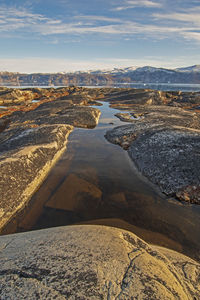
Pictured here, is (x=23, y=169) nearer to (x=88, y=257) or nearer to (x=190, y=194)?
(x=88, y=257)

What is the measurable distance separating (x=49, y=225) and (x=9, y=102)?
65.1 metres

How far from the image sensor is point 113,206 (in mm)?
9961

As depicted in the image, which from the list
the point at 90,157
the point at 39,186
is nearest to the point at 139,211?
the point at 39,186

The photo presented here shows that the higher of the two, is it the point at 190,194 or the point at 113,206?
the point at 190,194

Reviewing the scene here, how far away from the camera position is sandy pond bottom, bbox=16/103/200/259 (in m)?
8.15

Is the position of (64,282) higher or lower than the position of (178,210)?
higher

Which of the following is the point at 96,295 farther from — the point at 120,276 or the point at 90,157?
the point at 90,157

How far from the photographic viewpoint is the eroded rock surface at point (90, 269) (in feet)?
13.6

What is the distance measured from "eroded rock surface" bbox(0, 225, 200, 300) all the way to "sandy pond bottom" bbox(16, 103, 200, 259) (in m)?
1.54

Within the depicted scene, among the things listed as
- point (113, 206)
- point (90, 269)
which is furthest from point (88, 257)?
point (113, 206)

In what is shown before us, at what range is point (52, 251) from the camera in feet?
18.2

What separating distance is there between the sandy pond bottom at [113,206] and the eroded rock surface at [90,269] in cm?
154

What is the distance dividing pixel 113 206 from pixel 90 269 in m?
5.30

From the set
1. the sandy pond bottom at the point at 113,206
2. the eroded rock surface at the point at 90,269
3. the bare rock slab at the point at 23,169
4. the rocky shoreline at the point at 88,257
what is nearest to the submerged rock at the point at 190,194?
the rocky shoreline at the point at 88,257
